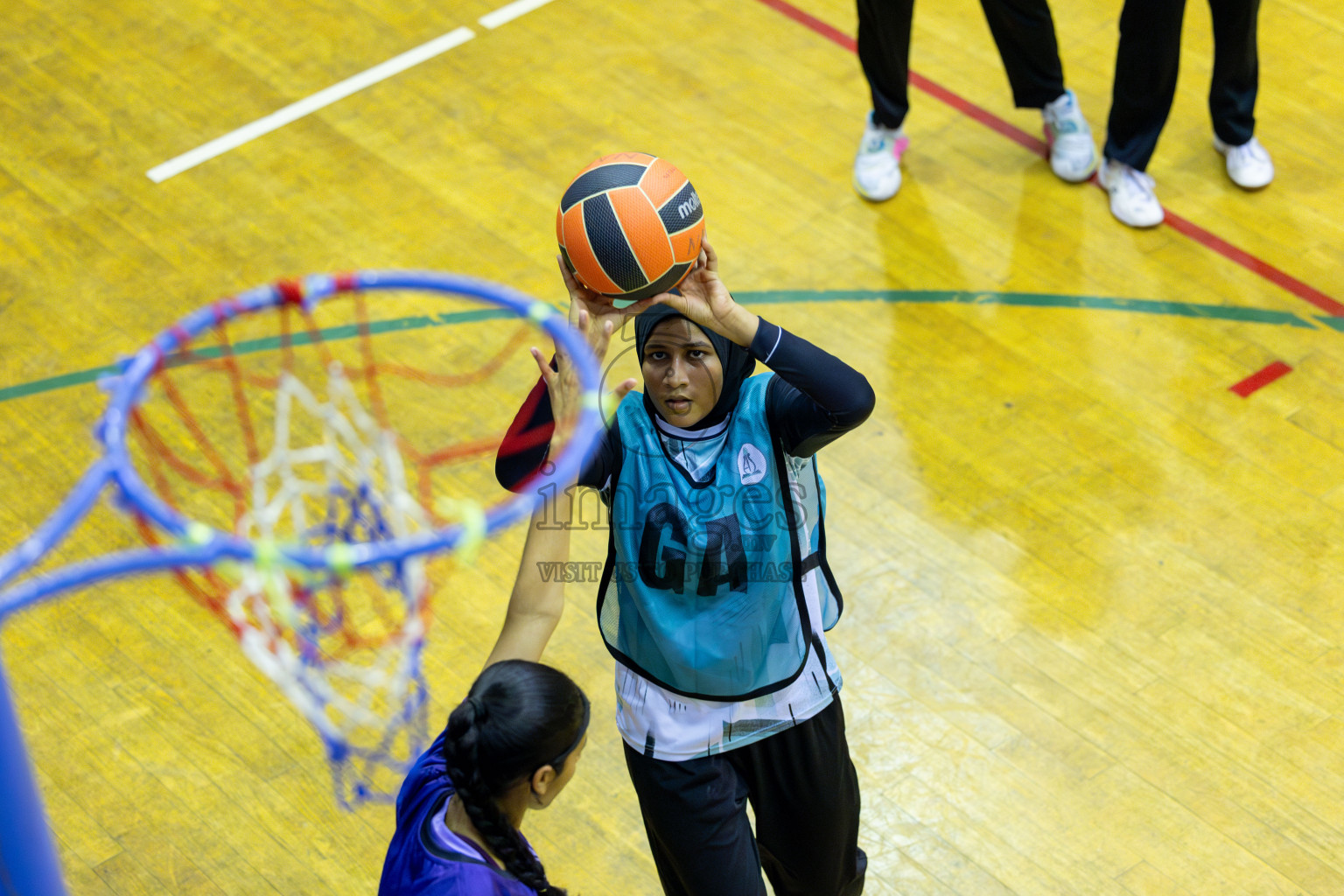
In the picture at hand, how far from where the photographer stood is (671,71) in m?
6.81

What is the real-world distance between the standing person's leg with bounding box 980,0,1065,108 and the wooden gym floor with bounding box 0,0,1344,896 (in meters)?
0.29

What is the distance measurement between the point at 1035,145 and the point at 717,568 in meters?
4.05

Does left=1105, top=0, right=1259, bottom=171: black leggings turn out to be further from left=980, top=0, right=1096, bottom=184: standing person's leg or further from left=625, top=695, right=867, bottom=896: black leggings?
left=625, top=695, right=867, bottom=896: black leggings

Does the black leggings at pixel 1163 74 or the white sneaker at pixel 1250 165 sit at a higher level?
the black leggings at pixel 1163 74

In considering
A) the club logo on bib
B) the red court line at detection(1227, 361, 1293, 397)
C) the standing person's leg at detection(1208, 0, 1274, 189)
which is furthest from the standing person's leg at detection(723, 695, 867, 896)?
the standing person's leg at detection(1208, 0, 1274, 189)

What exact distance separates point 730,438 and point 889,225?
3.17 m

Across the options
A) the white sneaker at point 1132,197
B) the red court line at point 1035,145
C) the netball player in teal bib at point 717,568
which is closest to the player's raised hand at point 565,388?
the netball player in teal bib at point 717,568

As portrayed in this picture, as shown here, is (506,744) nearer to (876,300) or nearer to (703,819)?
(703,819)

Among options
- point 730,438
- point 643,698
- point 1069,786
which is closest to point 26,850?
point 643,698

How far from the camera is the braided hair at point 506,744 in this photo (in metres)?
2.46

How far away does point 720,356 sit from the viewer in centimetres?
301

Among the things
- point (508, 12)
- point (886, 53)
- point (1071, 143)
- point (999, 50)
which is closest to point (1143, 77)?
point (1071, 143)

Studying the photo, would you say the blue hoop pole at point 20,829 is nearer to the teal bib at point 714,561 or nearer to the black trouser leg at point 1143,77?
the teal bib at point 714,561

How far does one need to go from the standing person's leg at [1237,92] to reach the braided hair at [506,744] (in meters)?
4.61
